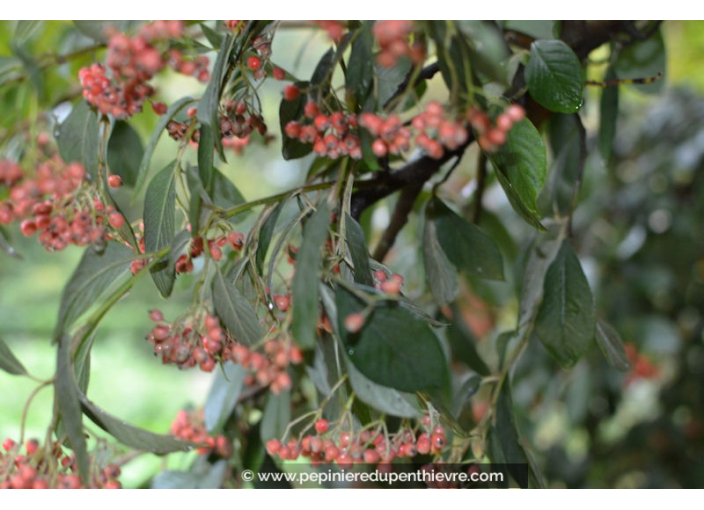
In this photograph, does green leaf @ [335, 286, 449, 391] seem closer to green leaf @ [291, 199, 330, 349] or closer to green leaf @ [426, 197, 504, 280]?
green leaf @ [291, 199, 330, 349]

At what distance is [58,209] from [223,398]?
26cm

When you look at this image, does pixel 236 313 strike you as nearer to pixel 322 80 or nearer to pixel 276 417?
pixel 322 80

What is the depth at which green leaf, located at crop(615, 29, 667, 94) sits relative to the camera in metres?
0.65

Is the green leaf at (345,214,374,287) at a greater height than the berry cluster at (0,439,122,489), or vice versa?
the green leaf at (345,214,374,287)

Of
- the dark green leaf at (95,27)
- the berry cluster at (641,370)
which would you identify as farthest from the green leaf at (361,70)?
the berry cluster at (641,370)

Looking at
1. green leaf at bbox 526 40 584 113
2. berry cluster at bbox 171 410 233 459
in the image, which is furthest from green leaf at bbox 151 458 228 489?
green leaf at bbox 526 40 584 113

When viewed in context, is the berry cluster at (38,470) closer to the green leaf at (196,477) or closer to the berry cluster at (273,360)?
the berry cluster at (273,360)

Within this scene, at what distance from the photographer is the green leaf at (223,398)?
0.61m

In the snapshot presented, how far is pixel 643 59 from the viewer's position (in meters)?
0.66

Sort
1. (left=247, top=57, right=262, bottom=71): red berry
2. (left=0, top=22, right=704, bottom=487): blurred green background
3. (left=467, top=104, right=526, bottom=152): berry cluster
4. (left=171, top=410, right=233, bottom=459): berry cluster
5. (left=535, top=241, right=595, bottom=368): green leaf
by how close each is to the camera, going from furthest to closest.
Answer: (left=0, top=22, right=704, bottom=487): blurred green background, (left=171, top=410, right=233, bottom=459): berry cluster, (left=535, top=241, right=595, bottom=368): green leaf, (left=247, top=57, right=262, bottom=71): red berry, (left=467, top=104, right=526, bottom=152): berry cluster

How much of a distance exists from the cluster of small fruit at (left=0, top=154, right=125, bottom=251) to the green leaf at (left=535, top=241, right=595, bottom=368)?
30cm
